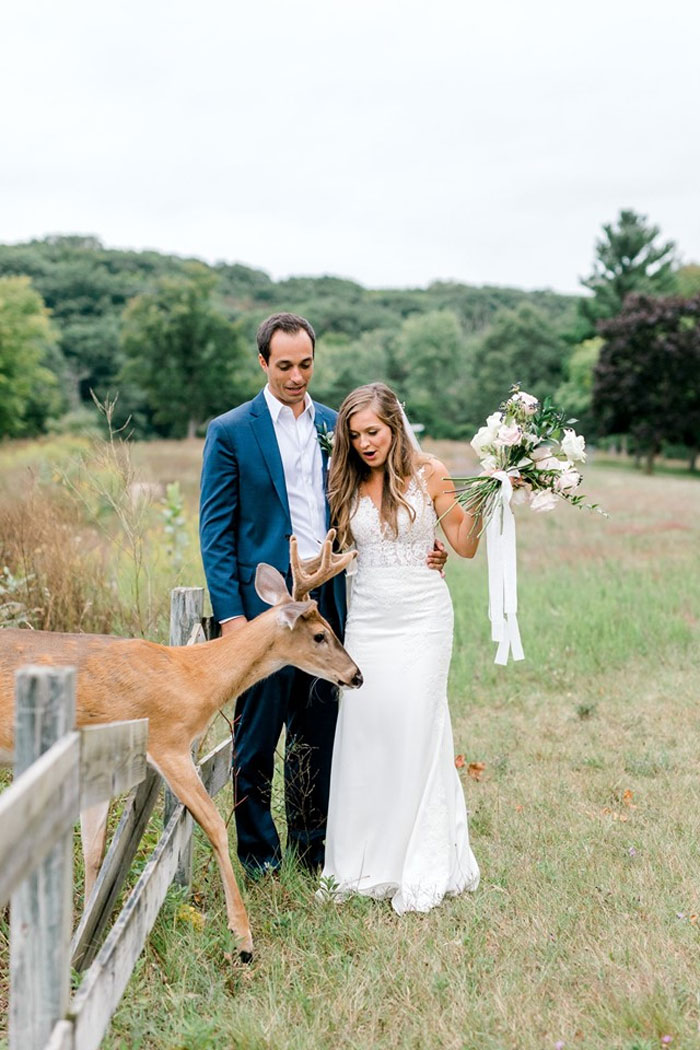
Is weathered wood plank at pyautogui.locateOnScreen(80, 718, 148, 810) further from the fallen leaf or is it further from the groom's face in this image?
the groom's face

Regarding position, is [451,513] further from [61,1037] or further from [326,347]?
[326,347]

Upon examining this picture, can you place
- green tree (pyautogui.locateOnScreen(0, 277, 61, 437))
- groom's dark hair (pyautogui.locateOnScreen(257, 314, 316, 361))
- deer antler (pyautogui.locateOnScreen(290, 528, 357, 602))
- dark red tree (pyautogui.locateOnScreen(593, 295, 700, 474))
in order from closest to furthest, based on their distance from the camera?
deer antler (pyautogui.locateOnScreen(290, 528, 357, 602))
groom's dark hair (pyautogui.locateOnScreen(257, 314, 316, 361))
green tree (pyautogui.locateOnScreen(0, 277, 61, 437))
dark red tree (pyautogui.locateOnScreen(593, 295, 700, 474))

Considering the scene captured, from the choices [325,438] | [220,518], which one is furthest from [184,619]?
[325,438]

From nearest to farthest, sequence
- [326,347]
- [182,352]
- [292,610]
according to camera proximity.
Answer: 1. [292,610]
2. [182,352]
3. [326,347]

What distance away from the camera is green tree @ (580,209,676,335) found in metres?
60.7

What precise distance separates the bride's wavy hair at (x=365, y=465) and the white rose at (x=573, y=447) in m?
0.65

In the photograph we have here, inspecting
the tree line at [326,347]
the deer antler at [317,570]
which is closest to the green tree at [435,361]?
the tree line at [326,347]

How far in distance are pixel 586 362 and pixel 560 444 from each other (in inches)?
2206

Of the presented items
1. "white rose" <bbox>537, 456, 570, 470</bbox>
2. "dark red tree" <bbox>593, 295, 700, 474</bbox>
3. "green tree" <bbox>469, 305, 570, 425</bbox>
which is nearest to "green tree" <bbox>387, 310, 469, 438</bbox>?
"green tree" <bbox>469, 305, 570, 425</bbox>

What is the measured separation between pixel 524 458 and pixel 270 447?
3.74ft

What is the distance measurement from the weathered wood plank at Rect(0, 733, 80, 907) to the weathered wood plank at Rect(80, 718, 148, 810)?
90 millimetres

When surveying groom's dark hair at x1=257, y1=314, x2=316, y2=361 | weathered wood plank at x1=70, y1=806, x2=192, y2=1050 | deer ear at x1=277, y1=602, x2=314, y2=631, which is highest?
groom's dark hair at x1=257, y1=314, x2=316, y2=361

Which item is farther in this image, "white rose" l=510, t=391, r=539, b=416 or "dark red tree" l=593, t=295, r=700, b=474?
"dark red tree" l=593, t=295, r=700, b=474

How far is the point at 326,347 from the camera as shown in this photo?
7631 centimetres
